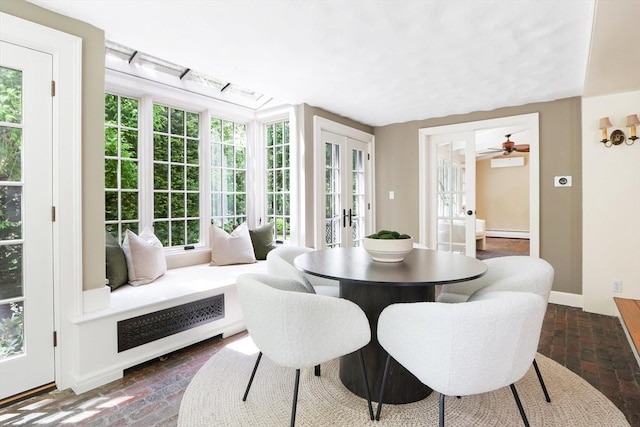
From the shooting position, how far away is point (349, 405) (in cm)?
184

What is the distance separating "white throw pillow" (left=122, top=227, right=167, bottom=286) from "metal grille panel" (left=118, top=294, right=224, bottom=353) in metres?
0.51

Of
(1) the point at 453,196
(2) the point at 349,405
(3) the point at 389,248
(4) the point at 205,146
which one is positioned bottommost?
(2) the point at 349,405

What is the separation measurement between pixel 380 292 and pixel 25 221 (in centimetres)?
209

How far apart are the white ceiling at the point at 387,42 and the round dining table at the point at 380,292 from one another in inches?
60.4

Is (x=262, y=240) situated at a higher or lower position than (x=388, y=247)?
lower

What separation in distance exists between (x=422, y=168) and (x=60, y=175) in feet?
13.3

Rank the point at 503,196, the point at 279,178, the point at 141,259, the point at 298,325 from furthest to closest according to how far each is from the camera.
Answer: the point at 503,196, the point at 279,178, the point at 141,259, the point at 298,325

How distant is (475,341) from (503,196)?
32.6ft

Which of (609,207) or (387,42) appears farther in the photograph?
(609,207)

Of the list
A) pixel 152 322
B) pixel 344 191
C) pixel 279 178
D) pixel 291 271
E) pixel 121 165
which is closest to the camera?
pixel 291 271

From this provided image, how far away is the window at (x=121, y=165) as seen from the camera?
9.90 ft

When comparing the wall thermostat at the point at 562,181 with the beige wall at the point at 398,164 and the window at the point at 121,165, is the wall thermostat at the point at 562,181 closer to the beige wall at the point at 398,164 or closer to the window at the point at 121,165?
the beige wall at the point at 398,164

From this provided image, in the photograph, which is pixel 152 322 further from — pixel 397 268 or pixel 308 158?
pixel 308 158

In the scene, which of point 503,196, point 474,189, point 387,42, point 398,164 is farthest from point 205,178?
point 503,196
